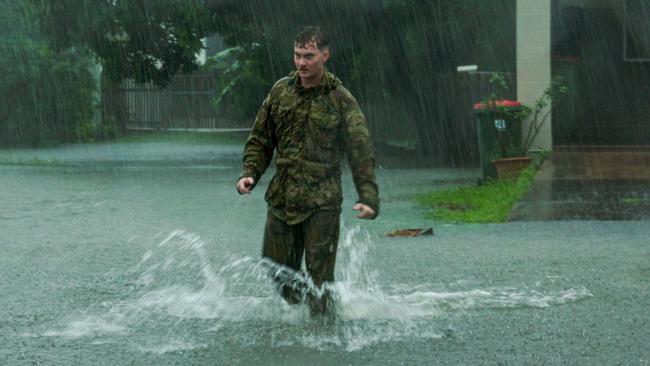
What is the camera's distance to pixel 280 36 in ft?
62.9

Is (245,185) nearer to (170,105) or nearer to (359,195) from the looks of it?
(359,195)

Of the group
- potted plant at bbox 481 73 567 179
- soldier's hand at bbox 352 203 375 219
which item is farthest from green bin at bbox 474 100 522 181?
soldier's hand at bbox 352 203 375 219

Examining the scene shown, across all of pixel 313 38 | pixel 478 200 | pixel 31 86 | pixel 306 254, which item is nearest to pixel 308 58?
pixel 313 38

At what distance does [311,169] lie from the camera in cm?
635

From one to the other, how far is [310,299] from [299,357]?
2.79 ft

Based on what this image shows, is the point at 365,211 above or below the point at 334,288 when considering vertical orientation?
above

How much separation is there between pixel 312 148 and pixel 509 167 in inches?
377

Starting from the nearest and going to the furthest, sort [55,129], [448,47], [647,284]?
[647,284], [448,47], [55,129]

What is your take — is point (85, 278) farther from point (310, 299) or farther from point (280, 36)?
point (280, 36)

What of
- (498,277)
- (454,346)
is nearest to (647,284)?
(498,277)

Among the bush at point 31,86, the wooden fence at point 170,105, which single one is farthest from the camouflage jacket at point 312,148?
the wooden fence at point 170,105

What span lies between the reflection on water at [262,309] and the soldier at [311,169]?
0.19 m

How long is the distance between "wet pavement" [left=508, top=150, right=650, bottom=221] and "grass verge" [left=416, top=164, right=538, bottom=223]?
174 millimetres

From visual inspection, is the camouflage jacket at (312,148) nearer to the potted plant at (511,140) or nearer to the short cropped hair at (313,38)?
the short cropped hair at (313,38)
